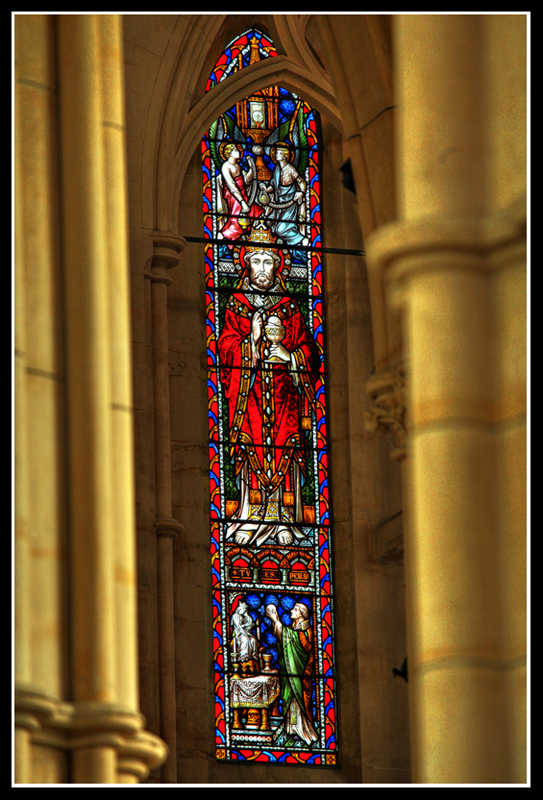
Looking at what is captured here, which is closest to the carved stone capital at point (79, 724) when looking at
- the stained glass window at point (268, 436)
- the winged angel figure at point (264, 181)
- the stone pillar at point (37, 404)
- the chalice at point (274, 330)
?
the stone pillar at point (37, 404)

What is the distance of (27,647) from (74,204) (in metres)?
1.91

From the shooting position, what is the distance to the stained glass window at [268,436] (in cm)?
1742

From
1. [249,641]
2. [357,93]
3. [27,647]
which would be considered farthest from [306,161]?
[27,647]

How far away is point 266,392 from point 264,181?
210 cm

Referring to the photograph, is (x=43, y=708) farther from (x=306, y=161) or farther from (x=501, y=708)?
(x=306, y=161)

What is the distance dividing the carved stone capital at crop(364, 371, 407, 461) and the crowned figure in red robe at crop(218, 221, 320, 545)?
6.57m

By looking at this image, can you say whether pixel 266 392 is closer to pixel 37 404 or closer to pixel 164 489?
pixel 164 489

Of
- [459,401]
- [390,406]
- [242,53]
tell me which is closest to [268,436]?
[242,53]

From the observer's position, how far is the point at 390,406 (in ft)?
36.8

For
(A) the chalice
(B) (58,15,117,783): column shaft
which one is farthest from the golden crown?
(B) (58,15,117,783): column shaft

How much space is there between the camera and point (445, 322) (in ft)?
25.0

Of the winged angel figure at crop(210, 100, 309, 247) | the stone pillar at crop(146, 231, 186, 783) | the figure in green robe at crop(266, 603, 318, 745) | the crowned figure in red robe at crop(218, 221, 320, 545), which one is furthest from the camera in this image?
the winged angel figure at crop(210, 100, 309, 247)

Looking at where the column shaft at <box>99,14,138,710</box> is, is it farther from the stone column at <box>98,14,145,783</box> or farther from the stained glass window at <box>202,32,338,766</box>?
the stained glass window at <box>202,32,338,766</box>

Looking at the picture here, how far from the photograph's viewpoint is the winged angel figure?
1875 cm
